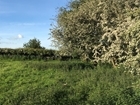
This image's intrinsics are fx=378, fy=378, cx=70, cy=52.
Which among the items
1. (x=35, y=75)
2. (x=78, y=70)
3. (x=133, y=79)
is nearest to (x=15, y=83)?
(x=35, y=75)

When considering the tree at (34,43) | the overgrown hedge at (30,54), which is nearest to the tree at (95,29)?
the overgrown hedge at (30,54)

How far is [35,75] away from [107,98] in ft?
24.4

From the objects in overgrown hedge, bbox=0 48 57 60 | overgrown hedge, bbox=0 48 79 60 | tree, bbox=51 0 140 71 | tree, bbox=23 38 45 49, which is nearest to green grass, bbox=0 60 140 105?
tree, bbox=51 0 140 71

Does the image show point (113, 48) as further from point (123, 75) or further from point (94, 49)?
point (123, 75)

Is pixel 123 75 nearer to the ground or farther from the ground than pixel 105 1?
nearer to the ground

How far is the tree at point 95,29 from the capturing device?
23.6 metres

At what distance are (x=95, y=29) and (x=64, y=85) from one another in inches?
354

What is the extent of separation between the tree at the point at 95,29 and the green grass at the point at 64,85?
4.87 ft

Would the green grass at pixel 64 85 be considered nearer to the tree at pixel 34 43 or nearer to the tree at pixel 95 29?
the tree at pixel 95 29

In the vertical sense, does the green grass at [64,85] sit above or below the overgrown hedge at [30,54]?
below

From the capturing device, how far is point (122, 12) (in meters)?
24.3

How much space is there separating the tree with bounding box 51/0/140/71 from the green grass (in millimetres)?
1484

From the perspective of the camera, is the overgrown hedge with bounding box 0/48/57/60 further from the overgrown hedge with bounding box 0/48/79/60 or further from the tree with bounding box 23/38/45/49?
the tree with bounding box 23/38/45/49

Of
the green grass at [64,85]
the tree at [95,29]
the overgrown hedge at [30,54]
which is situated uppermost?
the tree at [95,29]
